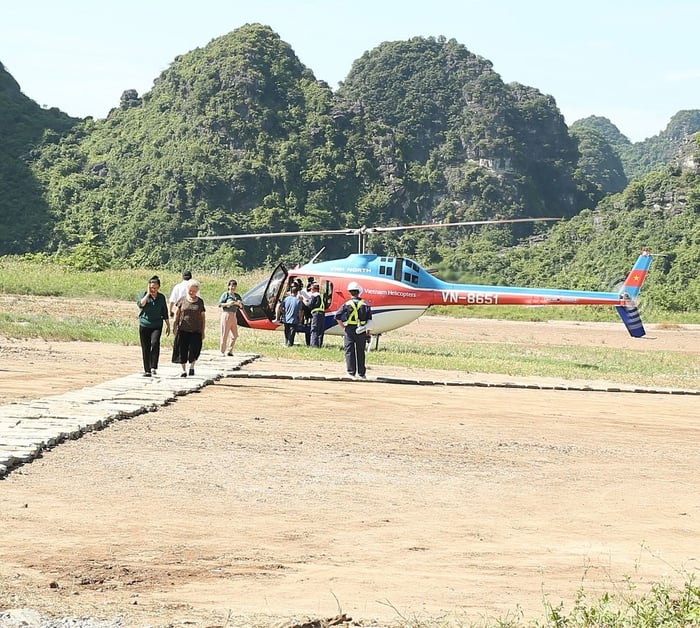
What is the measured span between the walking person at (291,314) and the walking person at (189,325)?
733cm

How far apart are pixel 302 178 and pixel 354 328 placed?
7027cm

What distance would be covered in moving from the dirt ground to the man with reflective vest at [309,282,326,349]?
358 inches

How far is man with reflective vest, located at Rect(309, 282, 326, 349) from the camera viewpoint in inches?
939

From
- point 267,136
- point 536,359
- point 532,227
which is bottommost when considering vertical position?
point 536,359

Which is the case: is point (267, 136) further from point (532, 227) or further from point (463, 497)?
point (463, 497)

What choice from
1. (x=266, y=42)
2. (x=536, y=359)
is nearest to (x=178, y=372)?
(x=536, y=359)

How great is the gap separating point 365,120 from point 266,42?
10122mm

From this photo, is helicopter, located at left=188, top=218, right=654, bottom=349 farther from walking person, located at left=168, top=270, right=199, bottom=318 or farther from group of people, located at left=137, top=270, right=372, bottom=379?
walking person, located at left=168, top=270, right=199, bottom=318

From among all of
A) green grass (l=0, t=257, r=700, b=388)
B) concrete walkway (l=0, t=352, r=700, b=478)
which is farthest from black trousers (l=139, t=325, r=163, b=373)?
green grass (l=0, t=257, r=700, b=388)

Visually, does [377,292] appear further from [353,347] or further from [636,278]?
[353,347]

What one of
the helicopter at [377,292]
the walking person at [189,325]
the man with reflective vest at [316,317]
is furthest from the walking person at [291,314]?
the walking person at [189,325]

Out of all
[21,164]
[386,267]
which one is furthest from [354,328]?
[21,164]

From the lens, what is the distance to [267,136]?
86.9 meters

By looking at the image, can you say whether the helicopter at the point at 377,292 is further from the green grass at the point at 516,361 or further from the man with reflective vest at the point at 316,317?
the green grass at the point at 516,361
